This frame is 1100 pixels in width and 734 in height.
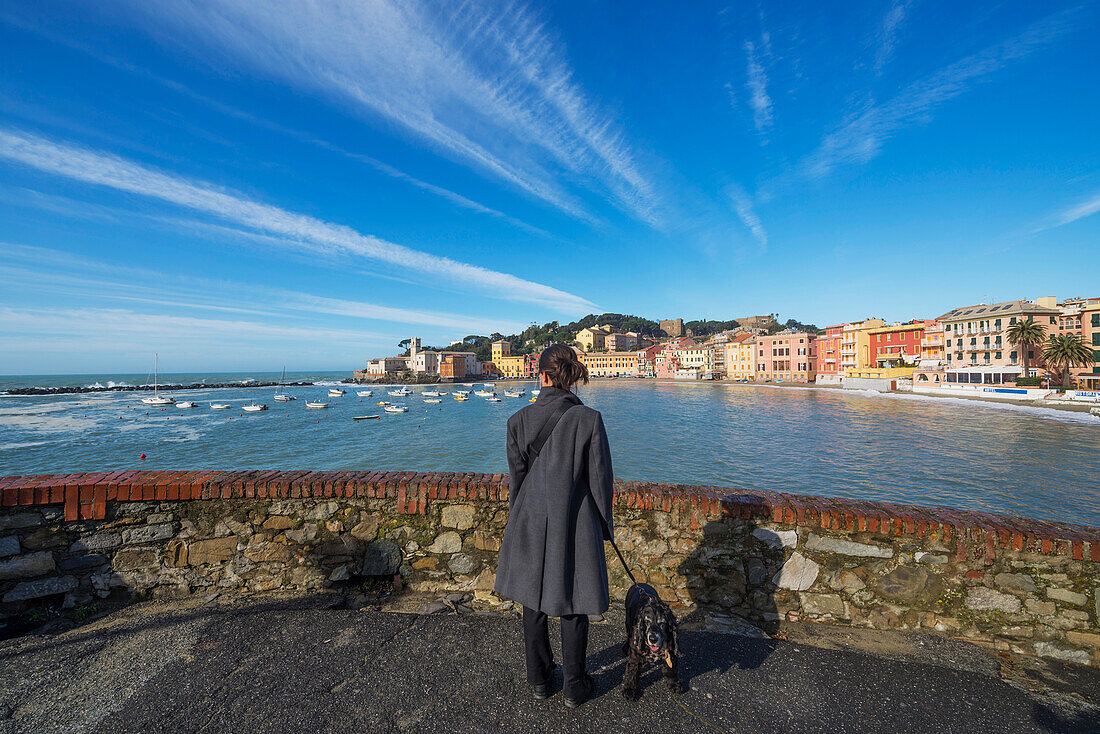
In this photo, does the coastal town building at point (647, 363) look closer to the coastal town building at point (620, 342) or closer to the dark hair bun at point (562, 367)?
the coastal town building at point (620, 342)

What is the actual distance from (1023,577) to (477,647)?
350 centimetres

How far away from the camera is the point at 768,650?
2.75 meters

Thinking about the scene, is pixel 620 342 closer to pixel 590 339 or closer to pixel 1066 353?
pixel 590 339

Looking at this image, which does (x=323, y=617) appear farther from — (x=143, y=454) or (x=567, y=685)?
(x=143, y=454)

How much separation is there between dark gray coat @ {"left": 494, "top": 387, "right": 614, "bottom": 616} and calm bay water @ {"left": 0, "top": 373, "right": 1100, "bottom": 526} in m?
18.0

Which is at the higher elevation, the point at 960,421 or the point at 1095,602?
the point at 1095,602

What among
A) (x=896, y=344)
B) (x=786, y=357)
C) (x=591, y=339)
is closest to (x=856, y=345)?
(x=896, y=344)

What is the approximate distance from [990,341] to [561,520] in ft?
261

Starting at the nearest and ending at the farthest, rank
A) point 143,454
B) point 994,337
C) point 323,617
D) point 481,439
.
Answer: point 323,617 < point 143,454 < point 481,439 < point 994,337

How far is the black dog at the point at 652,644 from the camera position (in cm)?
231

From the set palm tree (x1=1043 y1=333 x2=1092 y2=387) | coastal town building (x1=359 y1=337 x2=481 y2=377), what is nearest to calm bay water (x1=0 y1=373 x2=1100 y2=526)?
palm tree (x1=1043 y1=333 x2=1092 y2=387)

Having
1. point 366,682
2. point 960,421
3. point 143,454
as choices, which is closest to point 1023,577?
point 366,682

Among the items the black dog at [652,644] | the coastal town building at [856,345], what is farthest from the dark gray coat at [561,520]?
the coastal town building at [856,345]

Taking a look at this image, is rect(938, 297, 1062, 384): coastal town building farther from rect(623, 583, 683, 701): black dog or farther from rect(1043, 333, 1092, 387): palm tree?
rect(623, 583, 683, 701): black dog
